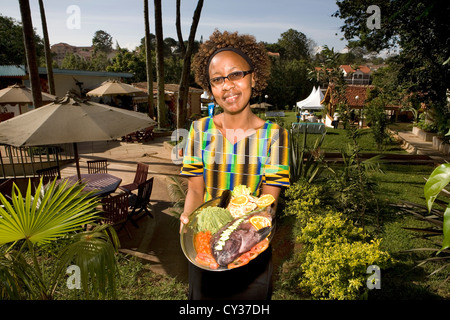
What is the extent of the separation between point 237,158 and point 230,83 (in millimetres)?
503

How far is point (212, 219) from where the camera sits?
162 cm

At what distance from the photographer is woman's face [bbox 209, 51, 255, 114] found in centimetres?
184

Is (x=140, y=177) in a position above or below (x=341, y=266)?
below

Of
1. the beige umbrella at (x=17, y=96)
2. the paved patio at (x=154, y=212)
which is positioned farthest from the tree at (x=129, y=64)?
the beige umbrella at (x=17, y=96)

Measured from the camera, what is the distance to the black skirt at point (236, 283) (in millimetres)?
1680

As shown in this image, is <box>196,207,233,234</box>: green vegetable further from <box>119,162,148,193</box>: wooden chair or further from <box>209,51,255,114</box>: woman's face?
<box>119,162,148,193</box>: wooden chair

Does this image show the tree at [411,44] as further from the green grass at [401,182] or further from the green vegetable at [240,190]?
the green vegetable at [240,190]

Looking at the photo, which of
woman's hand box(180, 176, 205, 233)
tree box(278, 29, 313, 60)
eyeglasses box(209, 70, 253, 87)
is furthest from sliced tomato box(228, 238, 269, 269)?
tree box(278, 29, 313, 60)

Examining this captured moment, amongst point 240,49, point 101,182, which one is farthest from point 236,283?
point 101,182

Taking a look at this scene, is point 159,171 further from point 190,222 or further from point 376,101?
point 376,101

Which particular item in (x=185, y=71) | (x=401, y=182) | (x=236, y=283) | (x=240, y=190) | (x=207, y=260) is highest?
(x=185, y=71)

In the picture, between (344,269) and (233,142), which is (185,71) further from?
(233,142)

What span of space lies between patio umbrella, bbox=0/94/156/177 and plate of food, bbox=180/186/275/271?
142 inches
